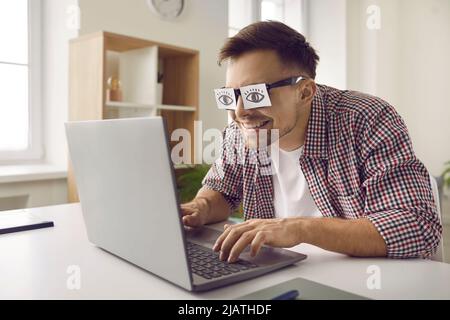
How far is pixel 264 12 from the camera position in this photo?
425cm

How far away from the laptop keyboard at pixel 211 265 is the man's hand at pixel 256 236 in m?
0.01

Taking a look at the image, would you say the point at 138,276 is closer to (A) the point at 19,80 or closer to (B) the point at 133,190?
(B) the point at 133,190

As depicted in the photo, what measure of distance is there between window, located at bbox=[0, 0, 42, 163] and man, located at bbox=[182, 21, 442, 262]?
5.47 feet

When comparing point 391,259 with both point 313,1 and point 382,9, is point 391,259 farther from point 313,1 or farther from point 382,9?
point 313,1

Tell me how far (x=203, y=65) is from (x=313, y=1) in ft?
6.03

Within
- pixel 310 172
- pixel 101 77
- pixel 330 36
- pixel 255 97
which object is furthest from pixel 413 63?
pixel 255 97

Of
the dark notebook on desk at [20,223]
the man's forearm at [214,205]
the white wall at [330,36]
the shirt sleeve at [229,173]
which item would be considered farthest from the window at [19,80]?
the white wall at [330,36]

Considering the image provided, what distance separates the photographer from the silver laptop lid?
60cm

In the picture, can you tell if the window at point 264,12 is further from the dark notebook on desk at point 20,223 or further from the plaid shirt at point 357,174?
the dark notebook on desk at point 20,223

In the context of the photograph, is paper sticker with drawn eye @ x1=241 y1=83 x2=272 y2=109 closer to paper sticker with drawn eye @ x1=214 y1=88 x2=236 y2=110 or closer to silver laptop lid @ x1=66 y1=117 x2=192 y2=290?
paper sticker with drawn eye @ x1=214 y1=88 x2=236 y2=110

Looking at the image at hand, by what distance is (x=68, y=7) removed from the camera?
2.56 meters

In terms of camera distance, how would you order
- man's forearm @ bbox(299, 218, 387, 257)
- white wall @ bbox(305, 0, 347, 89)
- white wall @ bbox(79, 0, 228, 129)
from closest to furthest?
man's forearm @ bbox(299, 218, 387, 257) < white wall @ bbox(79, 0, 228, 129) < white wall @ bbox(305, 0, 347, 89)

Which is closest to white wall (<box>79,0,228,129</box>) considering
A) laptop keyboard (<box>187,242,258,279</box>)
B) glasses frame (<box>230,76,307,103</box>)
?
glasses frame (<box>230,76,307,103</box>)
